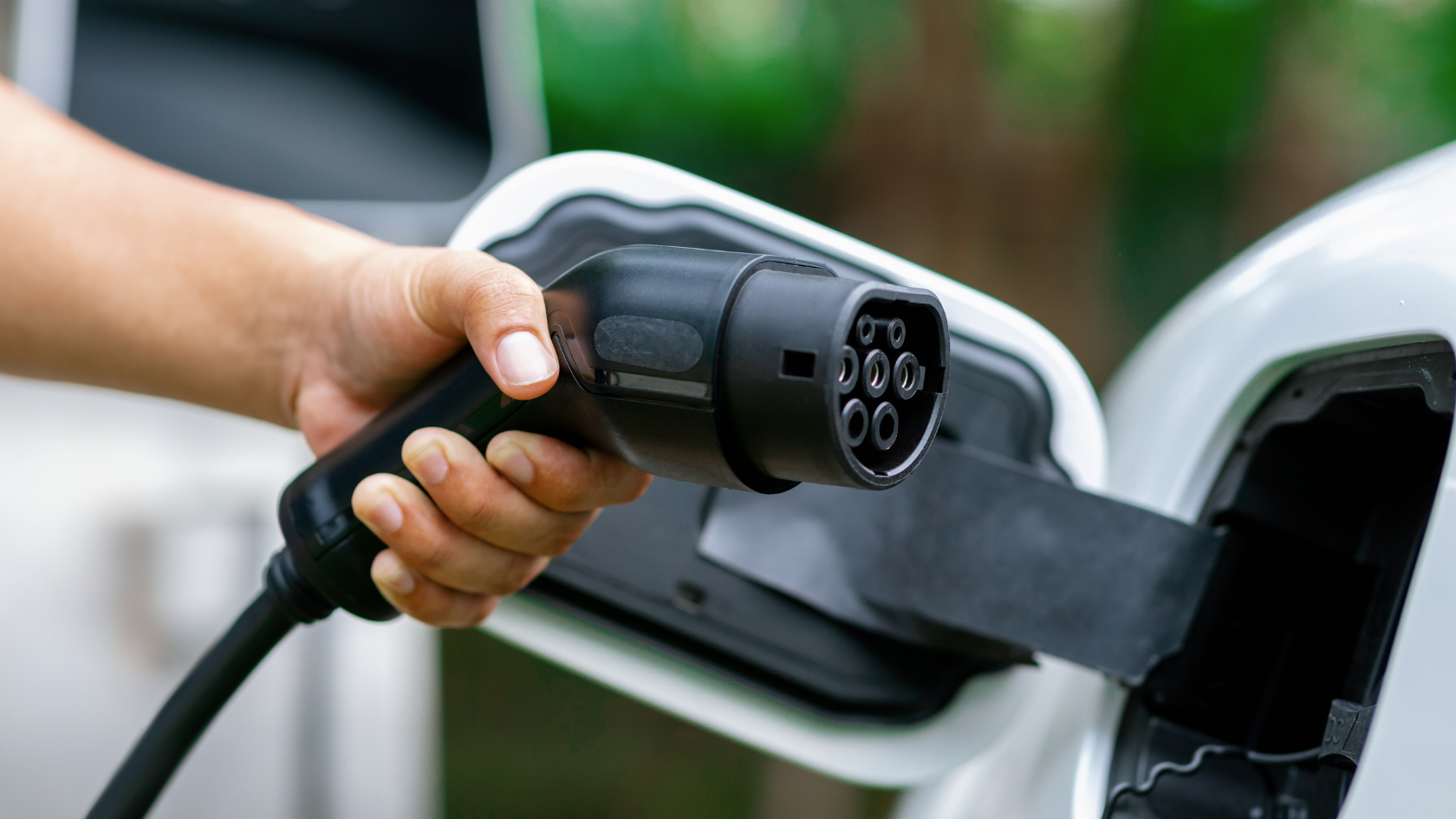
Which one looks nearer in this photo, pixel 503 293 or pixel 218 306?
pixel 503 293

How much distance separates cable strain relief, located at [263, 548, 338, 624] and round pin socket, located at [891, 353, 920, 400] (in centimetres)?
39

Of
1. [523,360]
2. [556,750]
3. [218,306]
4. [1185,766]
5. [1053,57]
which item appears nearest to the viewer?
[523,360]

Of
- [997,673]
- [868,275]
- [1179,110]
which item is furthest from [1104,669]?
[1179,110]

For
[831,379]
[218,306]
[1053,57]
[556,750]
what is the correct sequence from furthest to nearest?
[1053,57]
[556,750]
[218,306]
[831,379]

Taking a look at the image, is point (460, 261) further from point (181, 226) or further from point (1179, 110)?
point (1179, 110)

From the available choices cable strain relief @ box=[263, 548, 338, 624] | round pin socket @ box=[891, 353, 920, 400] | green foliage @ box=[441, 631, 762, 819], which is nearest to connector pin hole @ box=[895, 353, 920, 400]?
round pin socket @ box=[891, 353, 920, 400]

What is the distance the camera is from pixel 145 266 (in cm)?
71

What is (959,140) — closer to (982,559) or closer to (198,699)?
(982,559)

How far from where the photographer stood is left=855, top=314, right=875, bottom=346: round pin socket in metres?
0.35

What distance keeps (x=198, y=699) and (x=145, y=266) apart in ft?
1.05

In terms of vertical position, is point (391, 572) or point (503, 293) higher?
point (503, 293)

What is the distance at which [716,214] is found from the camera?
0.64 m

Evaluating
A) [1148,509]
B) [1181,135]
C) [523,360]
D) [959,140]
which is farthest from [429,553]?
[1181,135]

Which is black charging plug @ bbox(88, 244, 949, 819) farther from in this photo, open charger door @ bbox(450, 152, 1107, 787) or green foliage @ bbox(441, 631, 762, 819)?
green foliage @ bbox(441, 631, 762, 819)
